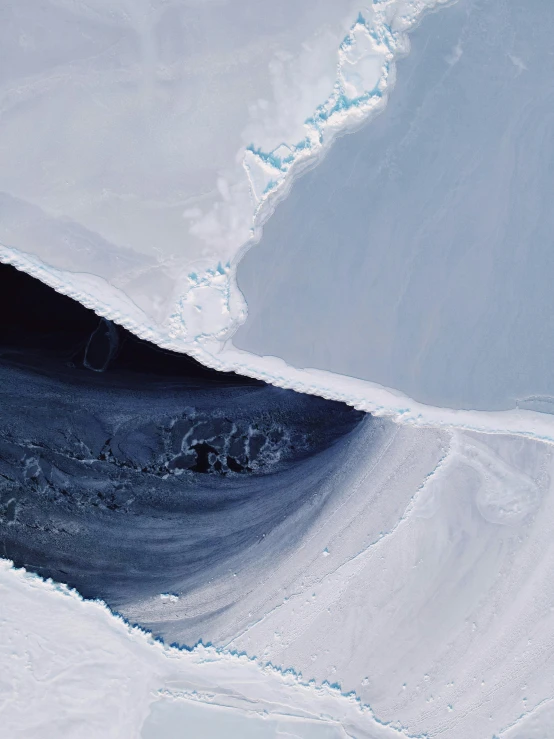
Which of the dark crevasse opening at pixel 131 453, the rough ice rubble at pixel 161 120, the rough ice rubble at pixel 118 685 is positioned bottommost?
the rough ice rubble at pixel 118 685

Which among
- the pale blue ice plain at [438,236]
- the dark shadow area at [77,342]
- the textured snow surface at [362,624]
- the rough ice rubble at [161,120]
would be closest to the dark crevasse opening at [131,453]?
the dark shadow area at [77,342]

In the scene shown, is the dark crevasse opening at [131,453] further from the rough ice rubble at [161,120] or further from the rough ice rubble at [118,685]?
the rough ice rubble at [161,120]

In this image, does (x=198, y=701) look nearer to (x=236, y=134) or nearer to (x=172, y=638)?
(x=172, y=638)

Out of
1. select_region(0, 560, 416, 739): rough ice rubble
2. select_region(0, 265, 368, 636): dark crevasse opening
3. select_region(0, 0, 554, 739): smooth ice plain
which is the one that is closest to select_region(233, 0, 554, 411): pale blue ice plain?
select_region(0, 0, 554, 739): smooth ice plain

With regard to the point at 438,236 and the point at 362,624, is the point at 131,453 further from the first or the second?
the point at 438,236

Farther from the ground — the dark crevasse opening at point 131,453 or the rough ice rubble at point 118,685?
the dark crevasse opening at point 131,453

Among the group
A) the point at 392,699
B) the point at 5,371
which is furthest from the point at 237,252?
the point at 392,699

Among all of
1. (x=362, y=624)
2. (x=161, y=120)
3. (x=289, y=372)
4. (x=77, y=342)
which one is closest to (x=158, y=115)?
(x=161, y=120)
